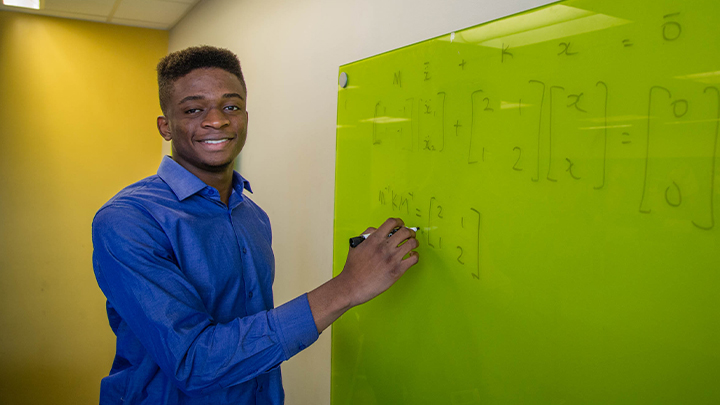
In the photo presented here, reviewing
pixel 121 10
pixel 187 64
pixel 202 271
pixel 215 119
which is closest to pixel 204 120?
pixel 215 119

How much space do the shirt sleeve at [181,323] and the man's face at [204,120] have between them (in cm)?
30

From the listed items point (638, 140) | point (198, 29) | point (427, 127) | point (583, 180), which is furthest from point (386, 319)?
point (198, 29)

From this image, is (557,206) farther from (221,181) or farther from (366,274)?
(221,181)

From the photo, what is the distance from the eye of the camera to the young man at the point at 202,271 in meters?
0.89

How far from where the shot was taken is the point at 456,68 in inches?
38.2

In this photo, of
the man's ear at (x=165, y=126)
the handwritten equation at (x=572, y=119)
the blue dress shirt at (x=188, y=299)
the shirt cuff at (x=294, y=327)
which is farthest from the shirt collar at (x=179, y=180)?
the handwritten equation at (x=572, y=119)

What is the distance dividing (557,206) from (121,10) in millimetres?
3230

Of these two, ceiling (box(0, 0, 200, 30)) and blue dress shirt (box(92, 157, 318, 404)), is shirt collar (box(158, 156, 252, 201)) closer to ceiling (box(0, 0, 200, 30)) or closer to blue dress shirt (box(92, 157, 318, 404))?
blue dress shirt (box(92, 157, 318, 404))

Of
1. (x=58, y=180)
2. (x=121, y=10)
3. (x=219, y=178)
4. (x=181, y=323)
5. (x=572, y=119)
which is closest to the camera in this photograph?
(x=572, y=119)

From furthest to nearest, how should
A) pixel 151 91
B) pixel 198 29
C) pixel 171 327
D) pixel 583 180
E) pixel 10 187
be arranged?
pixel 151 91
pixel 10 187
pixel 198 29
pixel 171 327
pixel 583 180

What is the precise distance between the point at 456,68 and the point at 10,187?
11.2 ft

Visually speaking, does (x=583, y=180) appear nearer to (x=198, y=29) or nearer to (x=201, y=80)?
(x=201, y=80)

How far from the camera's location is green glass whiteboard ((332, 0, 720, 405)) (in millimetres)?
634

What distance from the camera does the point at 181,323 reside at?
0.88 meters
